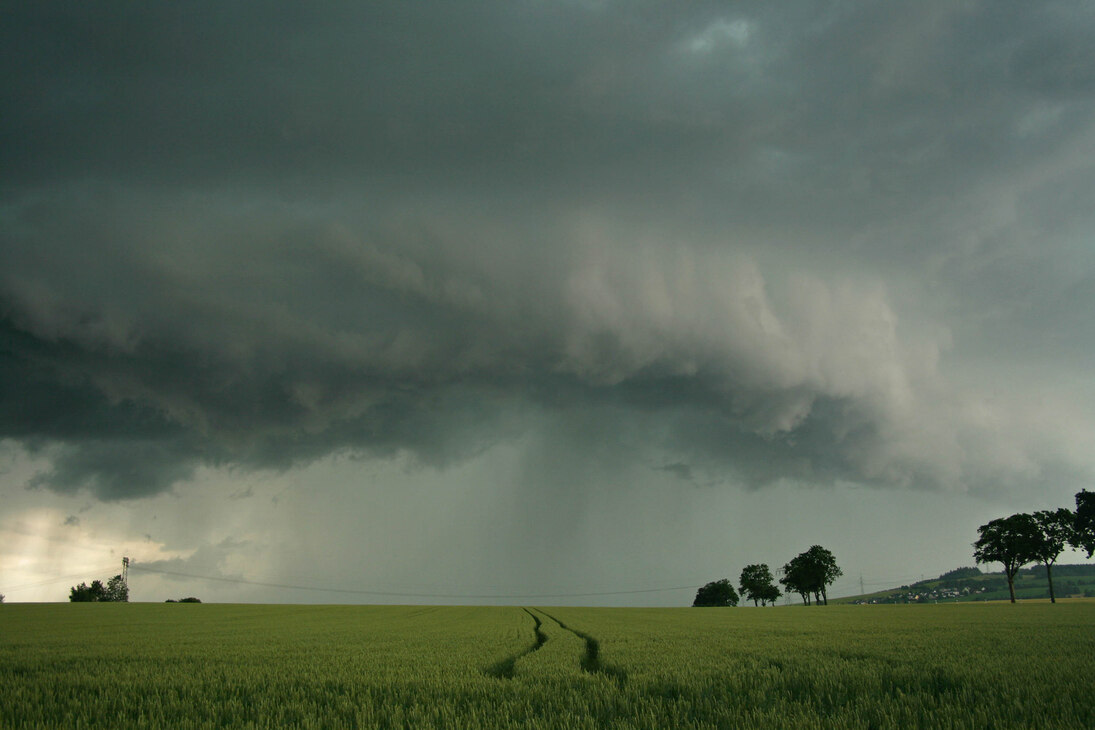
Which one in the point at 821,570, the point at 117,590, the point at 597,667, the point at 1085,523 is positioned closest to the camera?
the point at 597,667

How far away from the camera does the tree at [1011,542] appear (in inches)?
3716

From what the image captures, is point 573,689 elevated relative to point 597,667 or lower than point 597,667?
elevated

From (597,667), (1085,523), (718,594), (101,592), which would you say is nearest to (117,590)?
(101,592)

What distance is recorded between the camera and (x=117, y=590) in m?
163

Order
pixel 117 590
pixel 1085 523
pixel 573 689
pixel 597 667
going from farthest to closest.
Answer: pixel 117 590 < pixel 1085 523 < pixel 597 667 < pixel 573 689

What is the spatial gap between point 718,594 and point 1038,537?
94.3 meters

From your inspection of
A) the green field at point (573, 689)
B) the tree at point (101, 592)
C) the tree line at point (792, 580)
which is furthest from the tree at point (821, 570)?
the tree at point (101, 592)

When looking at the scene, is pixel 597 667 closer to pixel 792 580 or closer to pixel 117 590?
pixel 792 580

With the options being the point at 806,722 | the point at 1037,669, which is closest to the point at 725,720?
the point at 806,722

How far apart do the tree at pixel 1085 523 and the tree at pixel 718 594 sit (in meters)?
93.5

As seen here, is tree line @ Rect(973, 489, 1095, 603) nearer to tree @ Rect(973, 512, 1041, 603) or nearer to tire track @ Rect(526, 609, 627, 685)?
tree @ Rect(973, 512, 1041, 603)

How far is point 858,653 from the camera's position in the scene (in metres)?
16.9

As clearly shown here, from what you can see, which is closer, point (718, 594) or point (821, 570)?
point (821, 570)

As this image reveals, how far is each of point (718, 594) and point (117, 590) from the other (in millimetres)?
172484
